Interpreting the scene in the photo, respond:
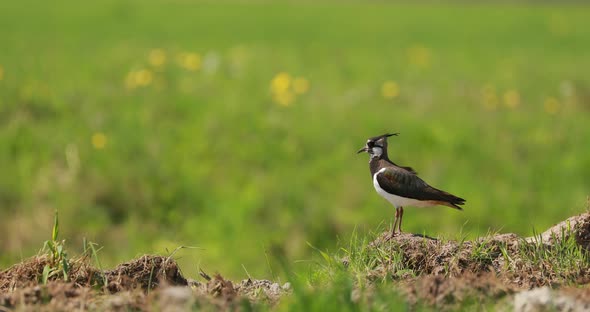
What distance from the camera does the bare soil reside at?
3.92 metres

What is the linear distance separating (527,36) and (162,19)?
11.6 meters

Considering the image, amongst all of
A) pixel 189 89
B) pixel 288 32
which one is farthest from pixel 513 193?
pixel 288 32

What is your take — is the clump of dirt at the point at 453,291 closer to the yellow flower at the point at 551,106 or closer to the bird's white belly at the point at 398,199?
the bird's white belly at the point at 398,199

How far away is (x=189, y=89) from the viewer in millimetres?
14977

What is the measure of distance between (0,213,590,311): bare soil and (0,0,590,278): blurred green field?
246 cm

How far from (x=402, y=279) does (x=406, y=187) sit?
20.2 inches

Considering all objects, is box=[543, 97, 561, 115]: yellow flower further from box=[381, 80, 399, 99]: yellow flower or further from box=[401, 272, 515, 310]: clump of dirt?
box=[401, 272, 515, 310]: clump of dirt

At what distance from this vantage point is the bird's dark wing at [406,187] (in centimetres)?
467

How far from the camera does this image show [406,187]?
469cm

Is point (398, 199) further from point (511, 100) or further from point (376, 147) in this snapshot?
point (511, 100)

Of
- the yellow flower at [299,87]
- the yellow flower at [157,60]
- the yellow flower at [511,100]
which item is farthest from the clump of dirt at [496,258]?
the yellow flower at [157,60]

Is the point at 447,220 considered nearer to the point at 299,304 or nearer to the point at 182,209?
the point at 182,209

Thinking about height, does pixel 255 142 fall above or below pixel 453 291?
above

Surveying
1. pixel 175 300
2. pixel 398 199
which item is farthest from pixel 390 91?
pixel 175 300
